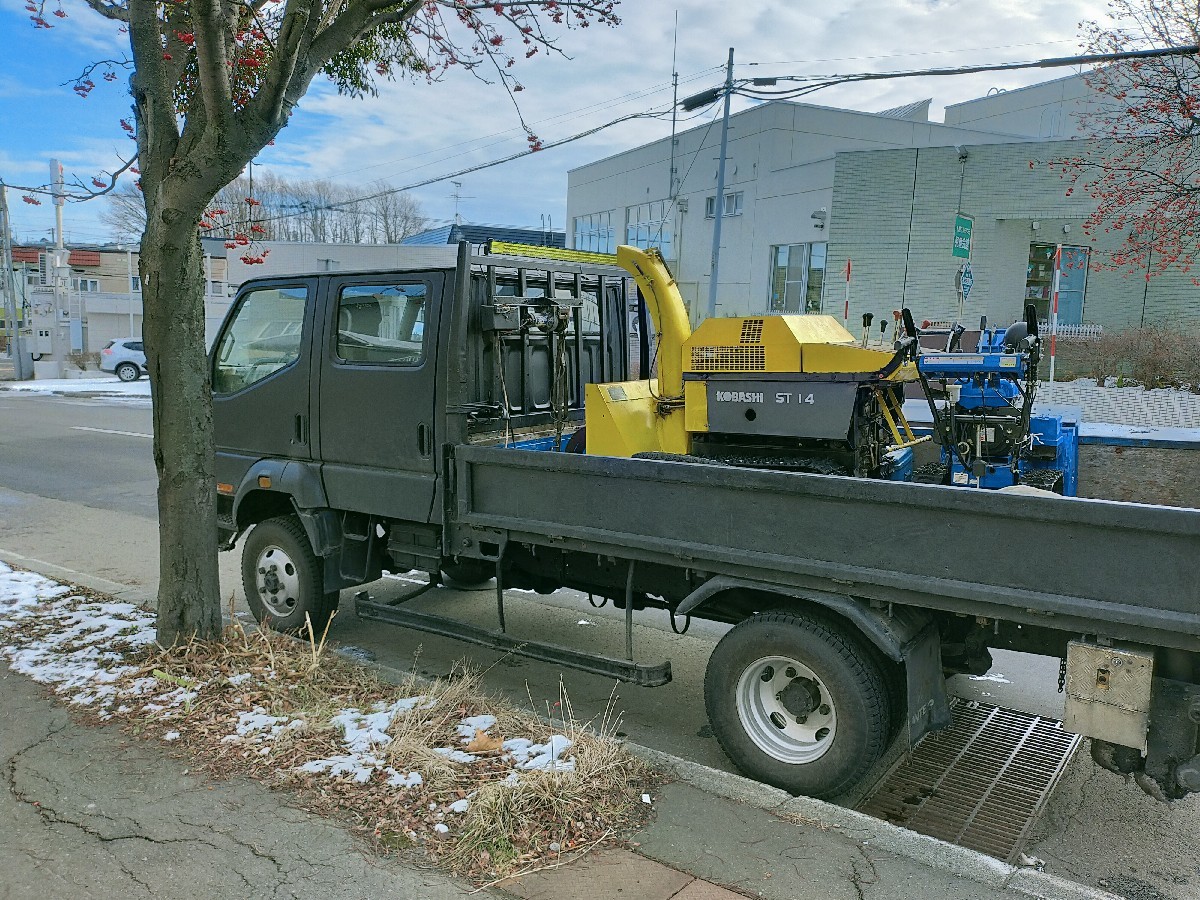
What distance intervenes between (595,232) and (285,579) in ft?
122

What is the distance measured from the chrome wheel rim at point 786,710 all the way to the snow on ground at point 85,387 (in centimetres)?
2676

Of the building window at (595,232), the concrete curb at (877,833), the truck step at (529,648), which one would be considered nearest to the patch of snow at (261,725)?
the truck step at (529,648)

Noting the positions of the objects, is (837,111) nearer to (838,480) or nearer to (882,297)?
(882,297)

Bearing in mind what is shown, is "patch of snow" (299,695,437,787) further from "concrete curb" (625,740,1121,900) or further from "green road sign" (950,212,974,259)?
"green road sign" (950,212,974,259)

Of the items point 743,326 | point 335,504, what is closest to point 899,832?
point 743,326

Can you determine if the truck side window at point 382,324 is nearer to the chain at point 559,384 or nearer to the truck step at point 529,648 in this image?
the chain at point 559,384

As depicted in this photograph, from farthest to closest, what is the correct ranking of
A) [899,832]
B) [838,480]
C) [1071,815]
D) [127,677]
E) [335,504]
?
[335,504], [127,677], [1071,815], [838,480], [899,832]

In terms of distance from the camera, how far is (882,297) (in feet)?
85.0

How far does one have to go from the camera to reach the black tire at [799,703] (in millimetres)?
3756

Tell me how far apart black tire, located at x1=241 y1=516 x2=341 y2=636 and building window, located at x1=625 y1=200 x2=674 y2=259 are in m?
29.6

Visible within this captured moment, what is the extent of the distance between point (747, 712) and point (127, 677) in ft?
10.5

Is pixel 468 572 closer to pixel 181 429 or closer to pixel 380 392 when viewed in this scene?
pixel 380 392

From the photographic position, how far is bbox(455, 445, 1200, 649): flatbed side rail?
10.2 feet

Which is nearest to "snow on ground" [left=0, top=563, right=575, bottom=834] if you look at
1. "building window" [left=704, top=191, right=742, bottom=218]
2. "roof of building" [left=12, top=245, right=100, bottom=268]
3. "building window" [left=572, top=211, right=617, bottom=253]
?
"building window" [left=704, top=191, right=742, bottom=218]
